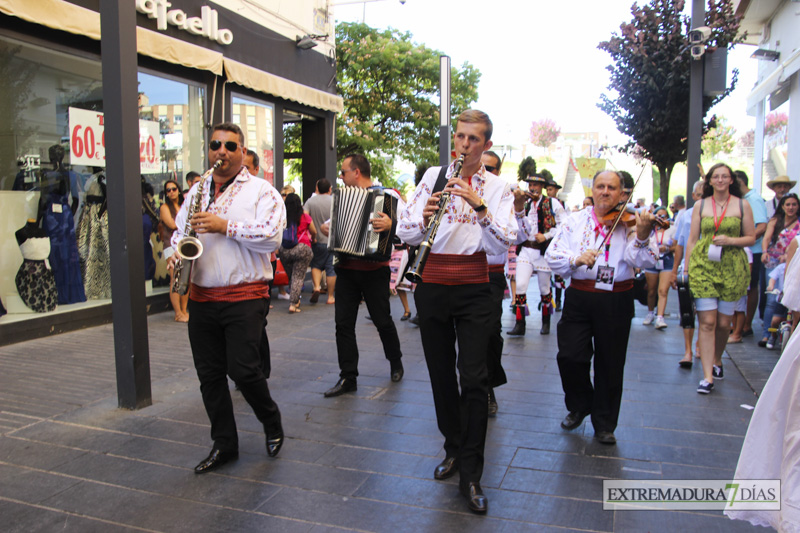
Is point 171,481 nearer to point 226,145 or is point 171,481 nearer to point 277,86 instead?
point 226,145

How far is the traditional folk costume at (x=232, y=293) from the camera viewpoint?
12.6 ft

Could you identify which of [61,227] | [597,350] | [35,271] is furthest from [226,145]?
[61,227]

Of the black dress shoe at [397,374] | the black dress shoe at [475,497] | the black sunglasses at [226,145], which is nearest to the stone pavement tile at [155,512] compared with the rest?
the black dress shoe at [475,497]

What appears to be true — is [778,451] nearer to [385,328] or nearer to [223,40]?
[385,328]

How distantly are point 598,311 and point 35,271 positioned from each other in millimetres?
6484

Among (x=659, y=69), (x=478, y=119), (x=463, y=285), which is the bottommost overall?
(x=463, y=285)

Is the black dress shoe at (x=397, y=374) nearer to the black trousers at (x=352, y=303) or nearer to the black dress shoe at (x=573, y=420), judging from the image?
the black trousers at (x=352, y=303)

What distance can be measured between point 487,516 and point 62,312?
6.41m

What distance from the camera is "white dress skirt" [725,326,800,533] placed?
243 cm

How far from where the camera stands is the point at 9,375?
19.4 ft

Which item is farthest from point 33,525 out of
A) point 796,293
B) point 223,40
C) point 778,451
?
point 223,40

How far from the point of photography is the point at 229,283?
3.85 m

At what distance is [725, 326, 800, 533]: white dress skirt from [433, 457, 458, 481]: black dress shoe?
62.5 inches

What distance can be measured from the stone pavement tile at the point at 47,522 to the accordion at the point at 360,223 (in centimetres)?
282
